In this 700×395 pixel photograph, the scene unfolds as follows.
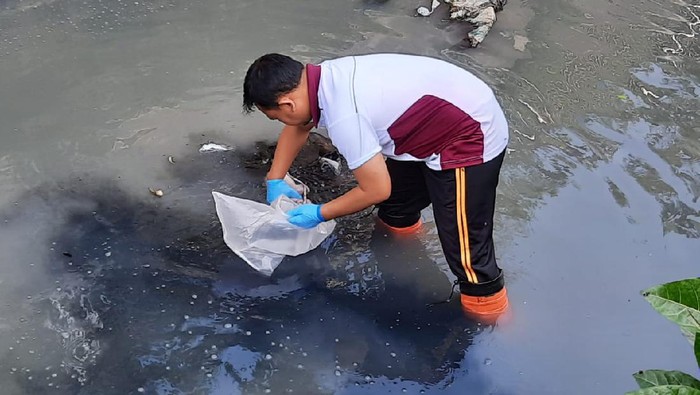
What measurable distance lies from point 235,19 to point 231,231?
2162mm

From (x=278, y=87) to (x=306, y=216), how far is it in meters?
0.55

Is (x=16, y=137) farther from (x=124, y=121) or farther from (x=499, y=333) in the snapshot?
(x=499, y=333)

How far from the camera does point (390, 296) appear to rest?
295cm

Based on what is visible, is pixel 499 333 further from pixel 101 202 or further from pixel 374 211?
pixel 101 202

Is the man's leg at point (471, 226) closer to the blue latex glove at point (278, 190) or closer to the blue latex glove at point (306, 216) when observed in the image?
the blue latex glove at point (306, 216)

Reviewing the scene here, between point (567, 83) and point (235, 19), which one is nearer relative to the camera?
point (567, 83)

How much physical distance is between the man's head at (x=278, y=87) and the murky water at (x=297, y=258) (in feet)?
2.81

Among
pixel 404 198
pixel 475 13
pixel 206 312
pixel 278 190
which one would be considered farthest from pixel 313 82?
pixel 475 13

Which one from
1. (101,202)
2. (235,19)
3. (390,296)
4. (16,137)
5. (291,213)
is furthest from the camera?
(235,19)

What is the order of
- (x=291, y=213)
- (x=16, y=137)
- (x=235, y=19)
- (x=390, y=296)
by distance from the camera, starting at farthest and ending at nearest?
(x=235, y=19) < (x=16, y=137) < (x=390, y=296) < (x=291, y=213)

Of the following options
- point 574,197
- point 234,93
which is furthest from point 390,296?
point 234,93

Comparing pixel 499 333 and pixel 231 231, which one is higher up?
pixel 231 231

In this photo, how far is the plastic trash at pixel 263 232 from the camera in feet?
9.25

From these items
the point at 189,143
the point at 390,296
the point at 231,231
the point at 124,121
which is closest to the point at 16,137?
the point at 124,121
